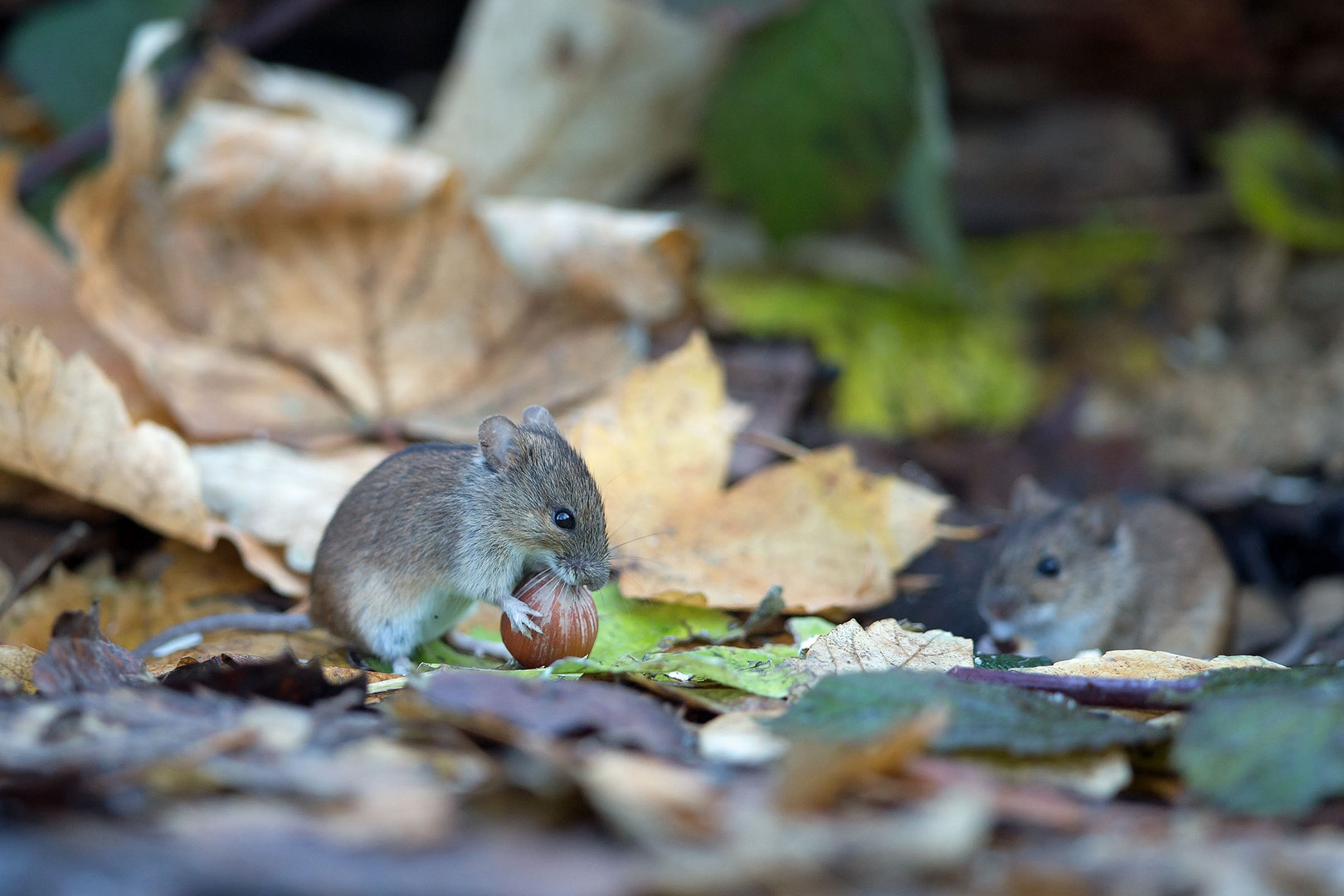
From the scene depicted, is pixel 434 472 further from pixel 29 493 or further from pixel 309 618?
pixel 29 493

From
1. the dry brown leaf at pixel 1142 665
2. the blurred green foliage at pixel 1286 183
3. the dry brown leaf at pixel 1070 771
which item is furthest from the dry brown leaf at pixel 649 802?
the blurred green foliage at pixel 1286 183

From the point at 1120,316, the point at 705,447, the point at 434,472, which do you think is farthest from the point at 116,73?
the point at 1120,316

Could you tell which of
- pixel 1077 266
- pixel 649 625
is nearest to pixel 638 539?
pixel 649 625

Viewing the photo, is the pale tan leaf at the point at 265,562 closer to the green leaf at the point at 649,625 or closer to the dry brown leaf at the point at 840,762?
the green leaf at the point at 649,625

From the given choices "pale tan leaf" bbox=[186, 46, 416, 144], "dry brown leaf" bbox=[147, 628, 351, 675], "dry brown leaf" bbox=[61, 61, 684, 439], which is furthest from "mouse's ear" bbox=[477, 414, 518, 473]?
"pale tan leaf" bbox=[186, 46, 416, 144]

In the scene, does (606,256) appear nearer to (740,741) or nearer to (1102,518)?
(1102,518)

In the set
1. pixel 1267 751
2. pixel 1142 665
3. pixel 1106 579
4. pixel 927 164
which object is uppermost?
pixel 927 164

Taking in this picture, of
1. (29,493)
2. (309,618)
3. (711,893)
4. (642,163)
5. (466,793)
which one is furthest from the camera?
(642,163)
